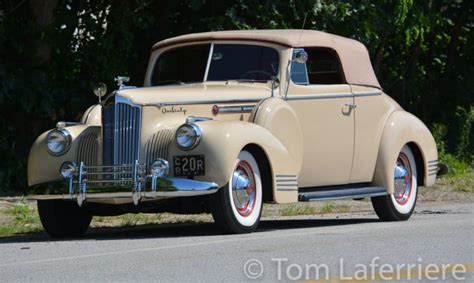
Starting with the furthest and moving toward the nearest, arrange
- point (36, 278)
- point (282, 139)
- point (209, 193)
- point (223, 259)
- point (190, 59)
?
1. point (190, 59)
2. point (282, 139)
3. point (209, 193)
4. point (223, 259)
5. point (36, 278)

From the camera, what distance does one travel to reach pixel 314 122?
1217 centimetres

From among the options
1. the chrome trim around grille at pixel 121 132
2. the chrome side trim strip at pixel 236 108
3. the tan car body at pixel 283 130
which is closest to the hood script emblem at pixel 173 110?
the tan car body at pixel 283 130

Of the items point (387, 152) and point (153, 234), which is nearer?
point (153, 234)

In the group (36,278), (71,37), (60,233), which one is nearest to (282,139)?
(60,233)

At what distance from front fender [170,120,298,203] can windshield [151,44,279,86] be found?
3.97 ft

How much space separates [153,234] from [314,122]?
1.97 meters

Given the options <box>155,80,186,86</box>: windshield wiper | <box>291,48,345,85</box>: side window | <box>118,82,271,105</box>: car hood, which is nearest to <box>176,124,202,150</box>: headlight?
<box>118,82,271,105</box>: car hood

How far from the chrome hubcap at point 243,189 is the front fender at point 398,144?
2309 mm

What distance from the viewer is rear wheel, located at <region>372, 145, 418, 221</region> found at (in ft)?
43.0

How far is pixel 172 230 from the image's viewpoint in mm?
12383

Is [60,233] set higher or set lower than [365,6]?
lower

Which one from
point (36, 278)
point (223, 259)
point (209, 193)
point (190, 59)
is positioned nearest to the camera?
point (36, 278)

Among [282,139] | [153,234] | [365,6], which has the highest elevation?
[365,6]

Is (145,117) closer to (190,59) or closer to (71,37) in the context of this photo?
(190,59)
